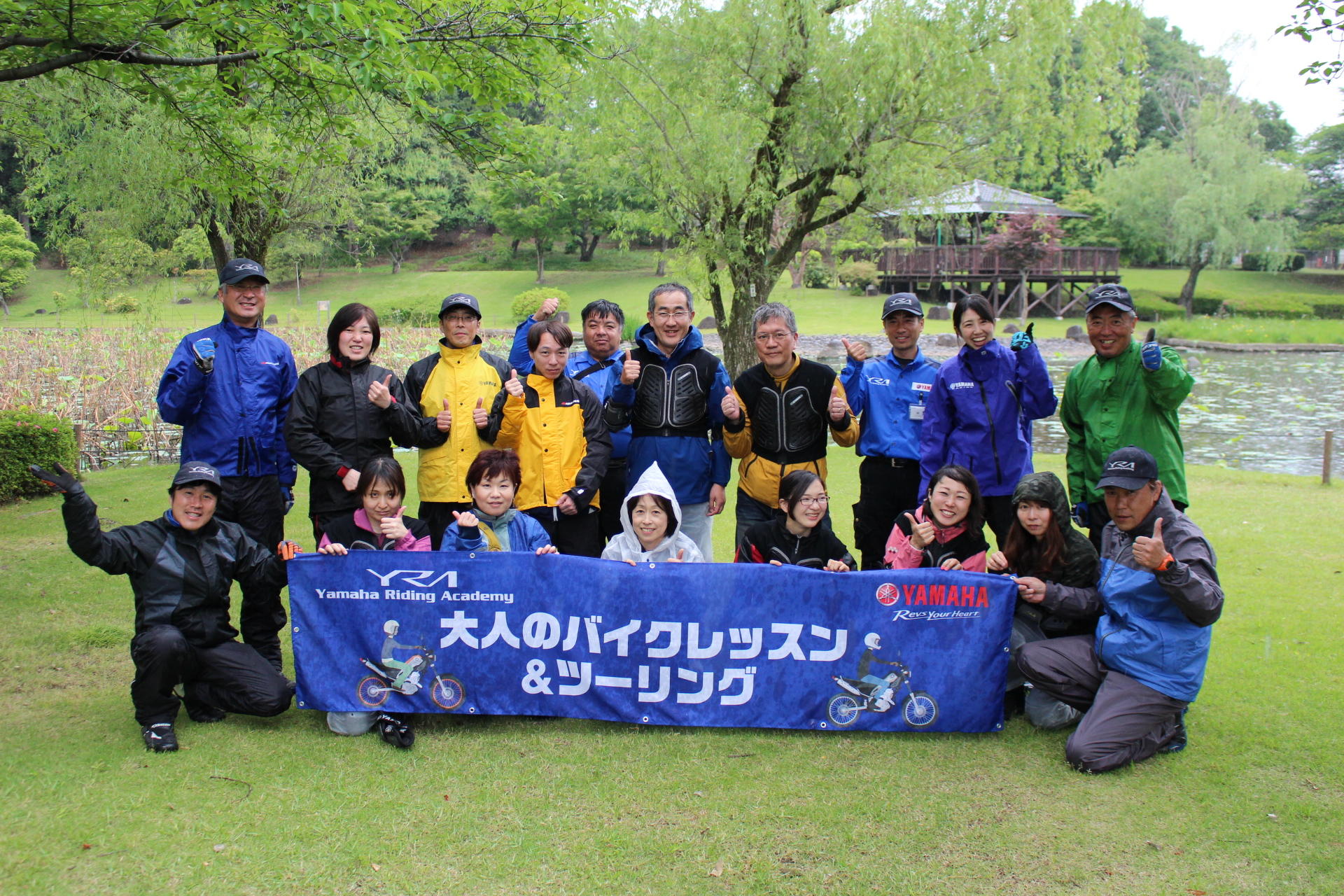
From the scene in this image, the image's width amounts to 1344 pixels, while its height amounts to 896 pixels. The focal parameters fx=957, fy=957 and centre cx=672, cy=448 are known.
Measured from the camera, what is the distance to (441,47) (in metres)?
7.04

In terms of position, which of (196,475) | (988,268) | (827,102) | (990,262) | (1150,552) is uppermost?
(827,102)

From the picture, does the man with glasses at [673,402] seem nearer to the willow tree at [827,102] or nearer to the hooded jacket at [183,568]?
the hooded jacket at [183,568]

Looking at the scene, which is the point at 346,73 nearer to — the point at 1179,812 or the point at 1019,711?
the point at 1019,711

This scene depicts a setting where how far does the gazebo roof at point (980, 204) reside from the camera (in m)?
12.4

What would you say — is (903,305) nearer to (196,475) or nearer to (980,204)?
(196,475)

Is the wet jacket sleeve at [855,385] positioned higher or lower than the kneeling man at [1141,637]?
higher

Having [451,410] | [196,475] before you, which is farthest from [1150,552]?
[196,475]

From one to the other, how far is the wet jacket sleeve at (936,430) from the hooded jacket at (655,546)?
1406 millimetres

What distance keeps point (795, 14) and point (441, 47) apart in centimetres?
504

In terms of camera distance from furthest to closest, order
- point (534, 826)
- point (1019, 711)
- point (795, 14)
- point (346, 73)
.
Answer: point (795, 14)
point (346, 73)
point (1019, 711)
point (534, 826)

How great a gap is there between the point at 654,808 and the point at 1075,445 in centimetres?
288

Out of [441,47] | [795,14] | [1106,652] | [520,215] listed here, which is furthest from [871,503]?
[520,215]

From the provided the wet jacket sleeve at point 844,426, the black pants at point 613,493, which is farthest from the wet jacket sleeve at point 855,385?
the black pants at point 613,493

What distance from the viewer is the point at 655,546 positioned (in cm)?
446
